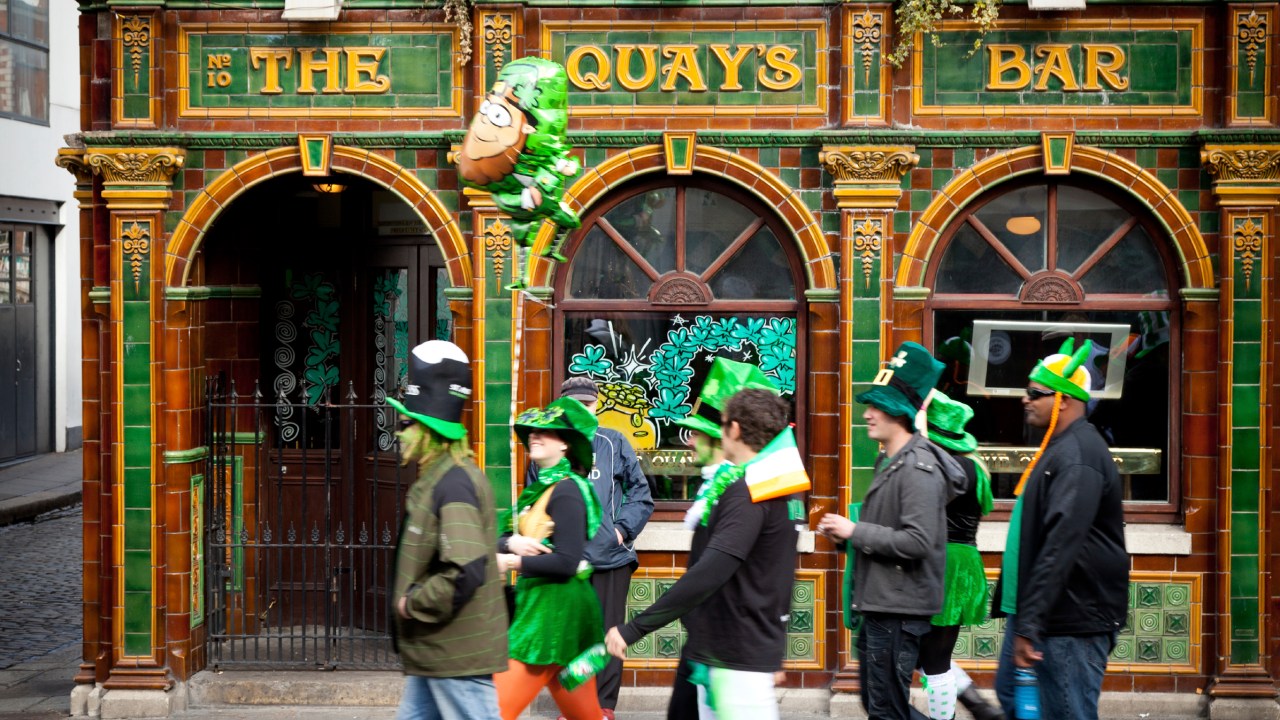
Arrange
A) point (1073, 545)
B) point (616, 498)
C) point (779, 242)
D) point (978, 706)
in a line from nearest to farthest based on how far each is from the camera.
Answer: point (1073, 545)
point (978, 706)
point (616, 498)
point (779, 242)

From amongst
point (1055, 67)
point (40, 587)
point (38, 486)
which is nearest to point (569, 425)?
point (1055, 67)

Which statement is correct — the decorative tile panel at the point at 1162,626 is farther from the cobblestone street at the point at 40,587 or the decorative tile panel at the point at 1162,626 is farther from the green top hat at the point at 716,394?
the cobblestone street at the point at 40,587

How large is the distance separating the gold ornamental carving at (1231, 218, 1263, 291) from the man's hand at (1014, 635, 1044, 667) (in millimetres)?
3838

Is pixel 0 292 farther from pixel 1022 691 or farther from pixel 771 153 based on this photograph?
pixel 1022 691

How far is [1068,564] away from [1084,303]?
3.64 meters

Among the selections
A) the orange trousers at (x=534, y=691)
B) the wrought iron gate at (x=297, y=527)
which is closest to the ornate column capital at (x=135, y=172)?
the wrought iron gate at (x=297, y=527)

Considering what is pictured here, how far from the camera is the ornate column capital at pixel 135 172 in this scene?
30.1 ft

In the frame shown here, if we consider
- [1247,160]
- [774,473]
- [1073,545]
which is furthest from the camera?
[1247,160]

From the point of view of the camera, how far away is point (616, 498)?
8.34 m

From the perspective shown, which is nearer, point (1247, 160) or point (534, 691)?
point (534, 691)

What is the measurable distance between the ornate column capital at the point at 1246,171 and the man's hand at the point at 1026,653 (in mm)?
4015

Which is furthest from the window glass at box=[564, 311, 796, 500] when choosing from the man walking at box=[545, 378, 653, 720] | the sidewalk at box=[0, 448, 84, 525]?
the sidewalk at box=[0, 448, 84, 525]

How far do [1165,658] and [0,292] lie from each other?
1602cm

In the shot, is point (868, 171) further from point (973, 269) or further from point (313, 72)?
point (313, 72)
